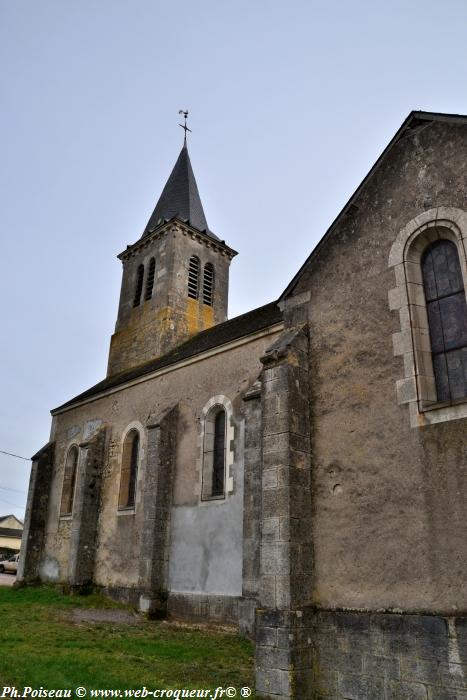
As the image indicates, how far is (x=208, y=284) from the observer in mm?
24500

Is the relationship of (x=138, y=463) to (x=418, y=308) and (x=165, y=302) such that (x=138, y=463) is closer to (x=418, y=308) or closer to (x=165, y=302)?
(x=165, y=302)

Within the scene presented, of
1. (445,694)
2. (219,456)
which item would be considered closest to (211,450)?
(219,456)

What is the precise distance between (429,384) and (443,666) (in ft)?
10.1

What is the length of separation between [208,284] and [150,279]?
2.55 m

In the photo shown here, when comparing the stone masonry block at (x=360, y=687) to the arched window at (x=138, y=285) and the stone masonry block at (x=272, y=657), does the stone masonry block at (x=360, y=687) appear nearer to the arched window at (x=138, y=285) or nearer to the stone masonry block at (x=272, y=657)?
the stone masonry block at (x=272, y=657)

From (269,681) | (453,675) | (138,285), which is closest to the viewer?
(453,675)

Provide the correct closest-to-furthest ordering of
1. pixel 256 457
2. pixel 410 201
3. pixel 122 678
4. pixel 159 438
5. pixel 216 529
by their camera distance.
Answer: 1. pixel 122 678
2. pixel 410 201
3. pixel 256 457
4. pixel 216 529
5. pixel 159 438

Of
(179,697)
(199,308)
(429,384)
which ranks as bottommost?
(179,697)

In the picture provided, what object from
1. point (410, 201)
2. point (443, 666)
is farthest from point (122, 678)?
point (410, 201)

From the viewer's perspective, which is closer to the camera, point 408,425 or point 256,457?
point 408,425

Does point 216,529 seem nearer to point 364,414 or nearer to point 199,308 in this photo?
point 364,414

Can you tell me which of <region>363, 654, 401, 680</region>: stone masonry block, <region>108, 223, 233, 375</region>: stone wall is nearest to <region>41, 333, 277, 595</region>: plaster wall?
<region>108, 223, 233, 375</region>: stone wall

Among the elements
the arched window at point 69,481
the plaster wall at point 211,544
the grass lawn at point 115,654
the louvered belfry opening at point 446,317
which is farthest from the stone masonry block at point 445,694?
the arched window at point 69,481

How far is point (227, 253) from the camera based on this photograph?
1004 inches
